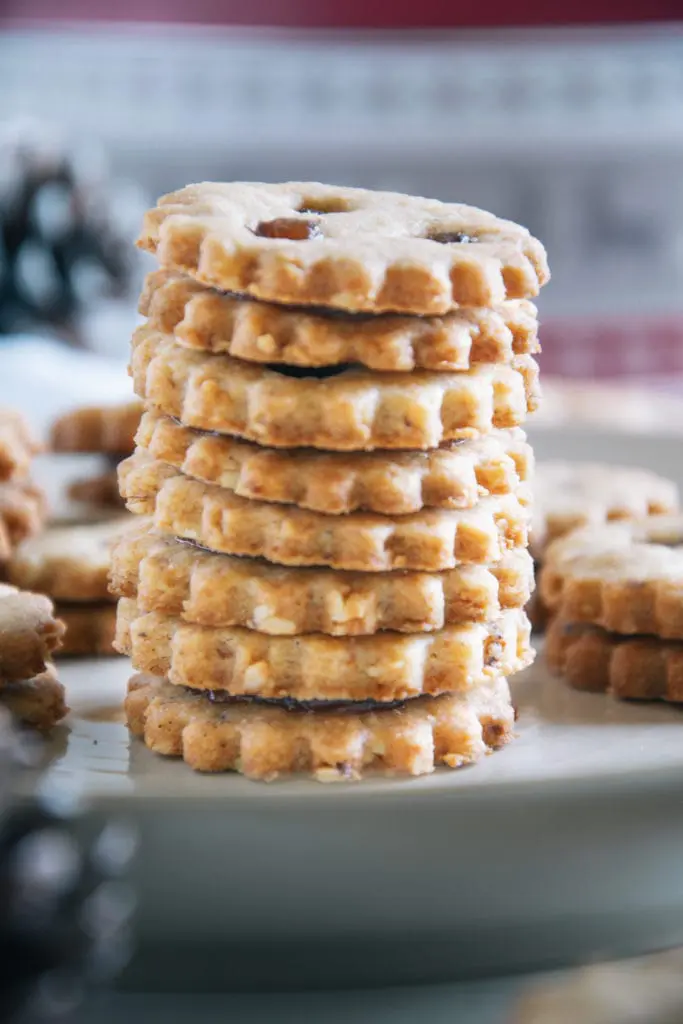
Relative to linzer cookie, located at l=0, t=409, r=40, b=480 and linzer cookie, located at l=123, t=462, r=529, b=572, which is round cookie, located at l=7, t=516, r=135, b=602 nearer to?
linzer cookie, located at l=0, t=409, r=40, b=480

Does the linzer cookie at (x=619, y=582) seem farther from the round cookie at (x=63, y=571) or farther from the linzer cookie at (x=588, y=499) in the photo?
the round cookie at (x=63, y=571)

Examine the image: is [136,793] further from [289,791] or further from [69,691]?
[69,691]

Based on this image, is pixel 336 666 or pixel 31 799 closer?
pixel 31 799

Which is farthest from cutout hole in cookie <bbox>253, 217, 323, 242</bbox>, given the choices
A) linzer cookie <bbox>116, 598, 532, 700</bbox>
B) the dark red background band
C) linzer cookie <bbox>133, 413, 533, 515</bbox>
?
the dark red background band

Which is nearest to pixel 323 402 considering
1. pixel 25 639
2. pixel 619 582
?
pixel 25 639

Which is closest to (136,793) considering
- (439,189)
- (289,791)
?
(289,791)

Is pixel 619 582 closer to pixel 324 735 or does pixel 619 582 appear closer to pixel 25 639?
pixel 324 735

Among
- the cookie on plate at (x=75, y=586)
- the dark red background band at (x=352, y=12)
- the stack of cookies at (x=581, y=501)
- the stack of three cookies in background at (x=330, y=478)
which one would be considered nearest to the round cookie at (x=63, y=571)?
the cookie on plate at (x=75, y=586)
